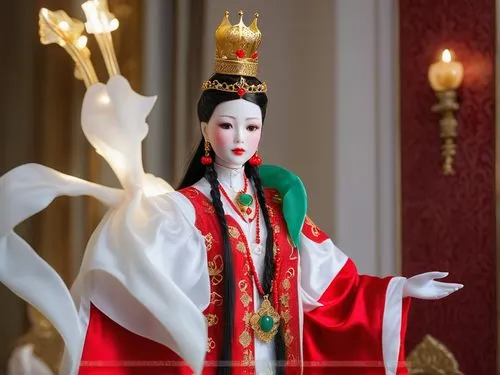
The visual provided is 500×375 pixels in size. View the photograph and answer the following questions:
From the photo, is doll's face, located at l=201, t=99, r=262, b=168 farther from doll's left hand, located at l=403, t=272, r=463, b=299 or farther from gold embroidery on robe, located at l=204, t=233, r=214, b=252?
doll's left hand, located at l=403, t=272, r=463, b=299

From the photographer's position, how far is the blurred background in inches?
55.8

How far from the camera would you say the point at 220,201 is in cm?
137

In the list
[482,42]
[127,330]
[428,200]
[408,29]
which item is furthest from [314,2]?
[127,330]

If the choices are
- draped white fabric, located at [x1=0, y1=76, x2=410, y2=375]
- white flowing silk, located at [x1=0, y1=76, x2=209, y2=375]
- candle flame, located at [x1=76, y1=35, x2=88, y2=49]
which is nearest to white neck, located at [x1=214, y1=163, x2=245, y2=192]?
draped white fabric, located at [x1=0, y1=76, x2=410, y2=375]

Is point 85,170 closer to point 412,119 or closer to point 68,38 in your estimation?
point 68,38

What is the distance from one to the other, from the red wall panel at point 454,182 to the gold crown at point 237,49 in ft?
1.44

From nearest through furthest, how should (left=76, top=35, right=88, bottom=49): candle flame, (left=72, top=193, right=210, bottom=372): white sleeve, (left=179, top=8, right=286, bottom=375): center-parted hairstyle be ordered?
1. (left=72, top=193, right=210, bottom=372): white sleeve
2. (left=179, top=8, right=286, bottom=375): center-parted hairstyle
3. (left=76, top=35, right=88, bottom=49): candle flame

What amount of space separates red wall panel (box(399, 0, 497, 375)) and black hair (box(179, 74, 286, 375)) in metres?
0.39

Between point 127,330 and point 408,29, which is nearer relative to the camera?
point 127,330

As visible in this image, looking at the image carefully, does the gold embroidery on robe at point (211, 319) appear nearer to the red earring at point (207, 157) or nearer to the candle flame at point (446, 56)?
the red earring at point (207, 157)

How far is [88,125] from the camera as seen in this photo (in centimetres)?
140

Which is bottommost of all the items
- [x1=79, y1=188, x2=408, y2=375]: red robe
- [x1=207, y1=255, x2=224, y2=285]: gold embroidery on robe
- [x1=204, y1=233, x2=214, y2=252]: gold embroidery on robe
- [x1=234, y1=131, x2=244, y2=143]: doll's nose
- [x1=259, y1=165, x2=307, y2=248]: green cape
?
[x1=79, y1=188, x2=408, y2=375]: red robe

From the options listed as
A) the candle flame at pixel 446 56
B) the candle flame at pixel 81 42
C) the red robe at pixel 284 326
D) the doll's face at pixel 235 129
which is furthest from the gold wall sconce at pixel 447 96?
the candle flame at pixel 81 42

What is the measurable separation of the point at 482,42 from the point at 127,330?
3.03ft
